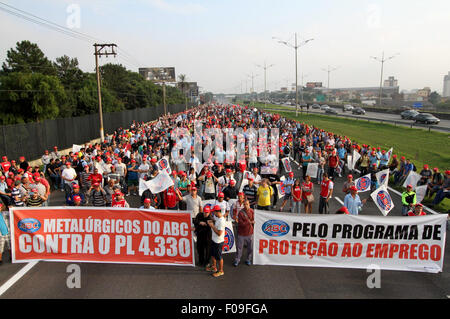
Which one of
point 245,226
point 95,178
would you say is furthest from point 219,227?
point 95,178

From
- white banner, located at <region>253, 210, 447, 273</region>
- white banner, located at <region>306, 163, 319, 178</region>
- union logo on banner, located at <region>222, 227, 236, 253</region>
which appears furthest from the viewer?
white banner, located at <region>306, 163, 319, 178</region>

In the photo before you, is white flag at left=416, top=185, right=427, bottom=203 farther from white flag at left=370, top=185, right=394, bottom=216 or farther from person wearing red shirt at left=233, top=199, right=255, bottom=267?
person wearing red shirt at left=233, top=199, right=255, bottom=267

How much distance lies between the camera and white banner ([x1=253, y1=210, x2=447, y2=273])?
7.17m

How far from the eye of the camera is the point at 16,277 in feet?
23.7

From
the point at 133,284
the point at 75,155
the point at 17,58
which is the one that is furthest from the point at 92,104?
the point at 133,284

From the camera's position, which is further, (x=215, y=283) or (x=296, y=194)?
(x=296, y=194)

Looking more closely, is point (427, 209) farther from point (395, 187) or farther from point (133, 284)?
point (133, 284)

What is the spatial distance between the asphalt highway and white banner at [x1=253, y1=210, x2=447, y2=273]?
0.26 m

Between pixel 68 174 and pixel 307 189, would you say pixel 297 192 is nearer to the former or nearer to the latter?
pixel 307 189

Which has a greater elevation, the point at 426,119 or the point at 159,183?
the point at 159,183

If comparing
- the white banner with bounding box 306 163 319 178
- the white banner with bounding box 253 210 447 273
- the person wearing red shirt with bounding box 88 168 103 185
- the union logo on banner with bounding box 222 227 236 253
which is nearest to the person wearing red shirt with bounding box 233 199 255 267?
the white banner with bounding box 253 210 447 273

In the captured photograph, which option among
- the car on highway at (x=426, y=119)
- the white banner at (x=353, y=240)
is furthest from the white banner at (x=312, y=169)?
the car on highway at (x=426, y=119)

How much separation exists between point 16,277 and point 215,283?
13.7 feet
